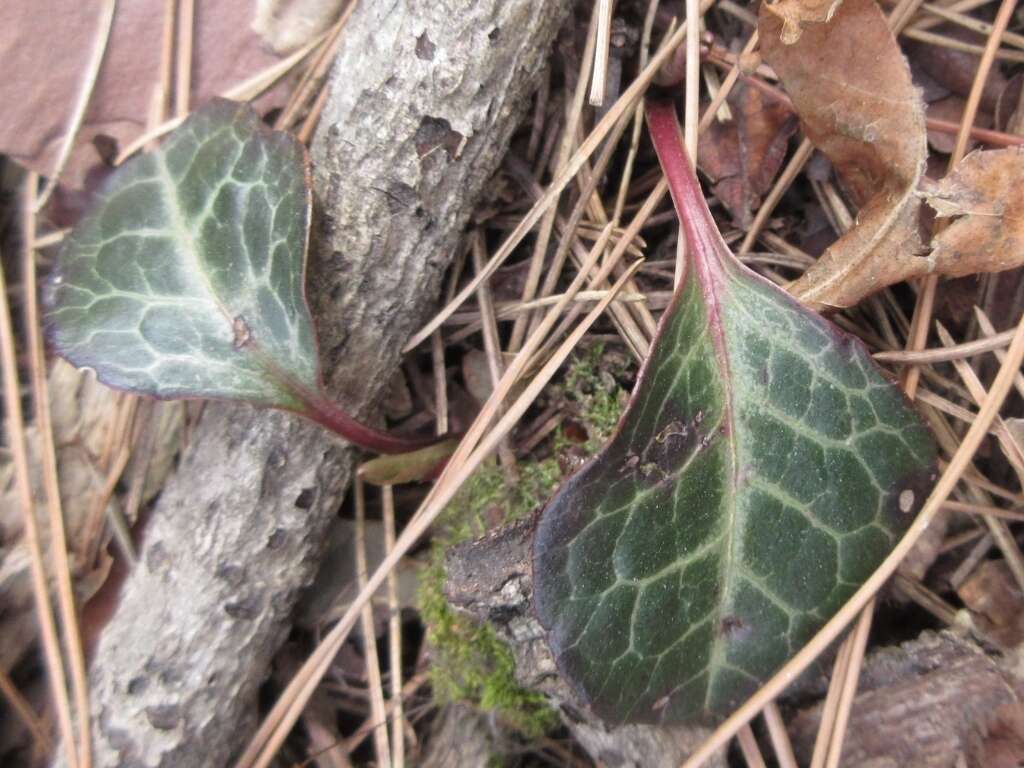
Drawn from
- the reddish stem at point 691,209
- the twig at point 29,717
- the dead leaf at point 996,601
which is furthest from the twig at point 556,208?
the twig at point 29,717

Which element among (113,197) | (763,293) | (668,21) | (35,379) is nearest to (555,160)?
(668,21)

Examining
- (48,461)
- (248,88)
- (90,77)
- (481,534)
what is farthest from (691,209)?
(48,461)

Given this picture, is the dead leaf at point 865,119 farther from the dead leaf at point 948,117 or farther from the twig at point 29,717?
the twig at point 29,717

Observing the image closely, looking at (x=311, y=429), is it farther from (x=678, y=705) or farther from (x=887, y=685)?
(x=887, y=685)

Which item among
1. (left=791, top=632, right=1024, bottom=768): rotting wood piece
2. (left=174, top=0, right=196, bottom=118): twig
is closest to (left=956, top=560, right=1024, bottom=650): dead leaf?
(left=791, top=632, right=1024, bottom=768): rotting wood piece

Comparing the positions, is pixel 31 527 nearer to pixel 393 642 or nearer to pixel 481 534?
pixel 393 642
